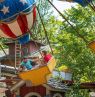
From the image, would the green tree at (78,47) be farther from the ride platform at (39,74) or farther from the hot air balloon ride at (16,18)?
the hot air balloon ride at (16,18)

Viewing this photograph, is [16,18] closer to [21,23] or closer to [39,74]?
[21,23]

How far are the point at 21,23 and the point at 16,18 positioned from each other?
0.15 meters

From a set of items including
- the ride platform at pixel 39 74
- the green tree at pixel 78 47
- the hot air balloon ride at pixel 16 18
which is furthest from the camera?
the green tree at pixel 78 47

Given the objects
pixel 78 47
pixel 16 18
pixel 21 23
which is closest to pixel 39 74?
pixel 21 23

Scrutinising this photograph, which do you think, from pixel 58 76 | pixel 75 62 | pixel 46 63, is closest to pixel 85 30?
pixel 75 62

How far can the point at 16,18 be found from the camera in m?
6.70

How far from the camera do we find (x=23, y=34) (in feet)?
22.7

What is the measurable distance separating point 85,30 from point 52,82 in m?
3.95

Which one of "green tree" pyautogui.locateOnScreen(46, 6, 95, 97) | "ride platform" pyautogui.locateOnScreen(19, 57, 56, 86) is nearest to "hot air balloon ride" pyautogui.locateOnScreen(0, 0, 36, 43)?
"ride platform" pyautogui.locateOnScreen(19, 57, 56, 86)

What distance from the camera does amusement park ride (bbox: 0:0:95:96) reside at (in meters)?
6.58

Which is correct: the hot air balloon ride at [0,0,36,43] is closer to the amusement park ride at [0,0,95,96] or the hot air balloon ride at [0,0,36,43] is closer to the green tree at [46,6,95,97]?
the amusement park ride at [0,0,95,96]

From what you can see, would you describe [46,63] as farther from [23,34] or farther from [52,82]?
[52,82]

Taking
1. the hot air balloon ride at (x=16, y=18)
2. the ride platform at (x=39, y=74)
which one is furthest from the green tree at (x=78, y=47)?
the hot air balloon ride at (x=16, y=18)

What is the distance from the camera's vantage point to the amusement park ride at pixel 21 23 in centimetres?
658
